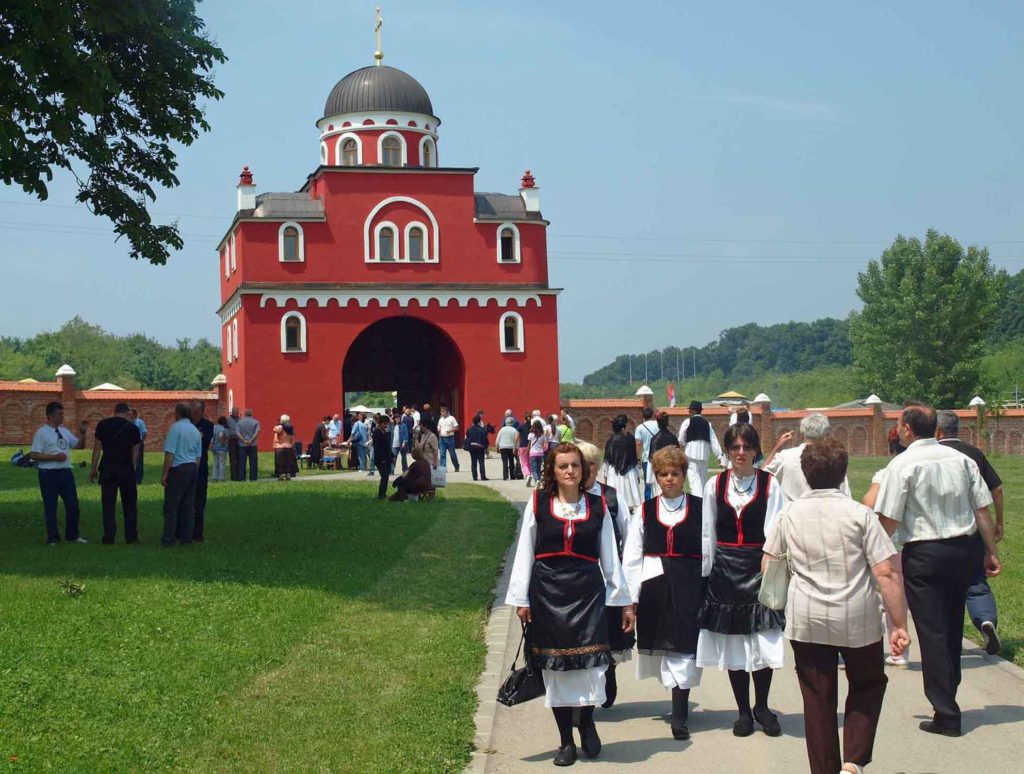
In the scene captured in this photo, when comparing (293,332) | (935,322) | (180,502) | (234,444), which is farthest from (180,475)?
(935,322)

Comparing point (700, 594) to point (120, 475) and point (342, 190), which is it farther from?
point (342, 190)

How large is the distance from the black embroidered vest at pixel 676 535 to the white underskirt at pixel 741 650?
0.50 m

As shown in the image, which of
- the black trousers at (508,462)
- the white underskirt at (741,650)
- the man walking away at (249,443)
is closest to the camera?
the white underskirt at (741,650)

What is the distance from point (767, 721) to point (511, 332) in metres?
37.1

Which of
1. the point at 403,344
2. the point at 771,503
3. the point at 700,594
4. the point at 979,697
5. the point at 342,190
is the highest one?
the point at 342,190

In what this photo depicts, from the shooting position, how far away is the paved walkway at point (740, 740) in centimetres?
676

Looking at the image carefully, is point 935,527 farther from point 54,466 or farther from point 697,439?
point 54,466

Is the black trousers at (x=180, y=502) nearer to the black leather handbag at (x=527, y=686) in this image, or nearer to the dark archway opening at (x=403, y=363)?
the black leather handbag at (x=527, y=686)

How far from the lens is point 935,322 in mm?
66312

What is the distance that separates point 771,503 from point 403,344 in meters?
42.4

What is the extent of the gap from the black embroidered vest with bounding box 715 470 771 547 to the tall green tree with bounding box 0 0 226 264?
857 centimetres

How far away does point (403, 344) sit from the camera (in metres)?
49.5

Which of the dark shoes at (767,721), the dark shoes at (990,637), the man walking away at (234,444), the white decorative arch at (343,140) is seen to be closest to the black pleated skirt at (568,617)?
the dark shoes at (767,721)

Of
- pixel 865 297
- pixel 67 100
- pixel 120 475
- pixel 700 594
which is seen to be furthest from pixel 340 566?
pixel 865 297
